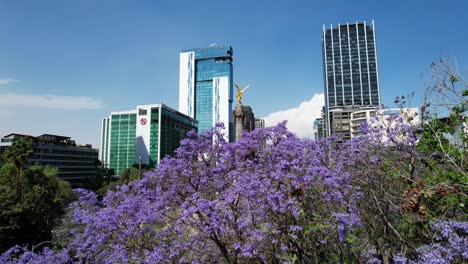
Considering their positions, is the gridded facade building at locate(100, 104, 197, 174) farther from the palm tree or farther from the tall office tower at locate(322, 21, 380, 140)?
the tall office tower at locate(322, 21, 380, 140)

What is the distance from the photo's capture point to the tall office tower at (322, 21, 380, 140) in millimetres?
139875

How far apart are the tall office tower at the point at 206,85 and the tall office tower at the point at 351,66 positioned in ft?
165

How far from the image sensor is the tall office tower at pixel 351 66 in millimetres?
139875

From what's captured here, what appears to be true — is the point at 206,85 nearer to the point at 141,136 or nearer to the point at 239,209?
the point at 141,136

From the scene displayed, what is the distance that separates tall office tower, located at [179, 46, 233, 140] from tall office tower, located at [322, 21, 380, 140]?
5031 cm

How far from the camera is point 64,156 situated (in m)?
73.1

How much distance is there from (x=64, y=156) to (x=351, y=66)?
428 feet

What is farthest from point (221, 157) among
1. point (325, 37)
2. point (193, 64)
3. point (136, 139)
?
point (325, 37)

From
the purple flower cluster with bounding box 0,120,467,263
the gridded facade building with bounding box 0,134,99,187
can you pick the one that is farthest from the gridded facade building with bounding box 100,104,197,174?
the purple flower cluster with bounding box 0,120,467,263

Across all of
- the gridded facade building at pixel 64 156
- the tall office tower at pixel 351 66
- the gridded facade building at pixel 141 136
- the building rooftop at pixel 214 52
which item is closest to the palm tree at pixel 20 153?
the gridded facade building at pixel 64 156

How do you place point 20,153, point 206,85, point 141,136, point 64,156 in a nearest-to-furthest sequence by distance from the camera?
point 20,153
point 64,156
point 141,136
point 206,85

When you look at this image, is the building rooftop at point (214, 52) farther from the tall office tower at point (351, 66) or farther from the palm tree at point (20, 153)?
the palm tree at point (20, 153)

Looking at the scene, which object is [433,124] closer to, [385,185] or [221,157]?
[385,185]

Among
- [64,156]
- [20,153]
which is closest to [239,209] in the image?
[20,153]
